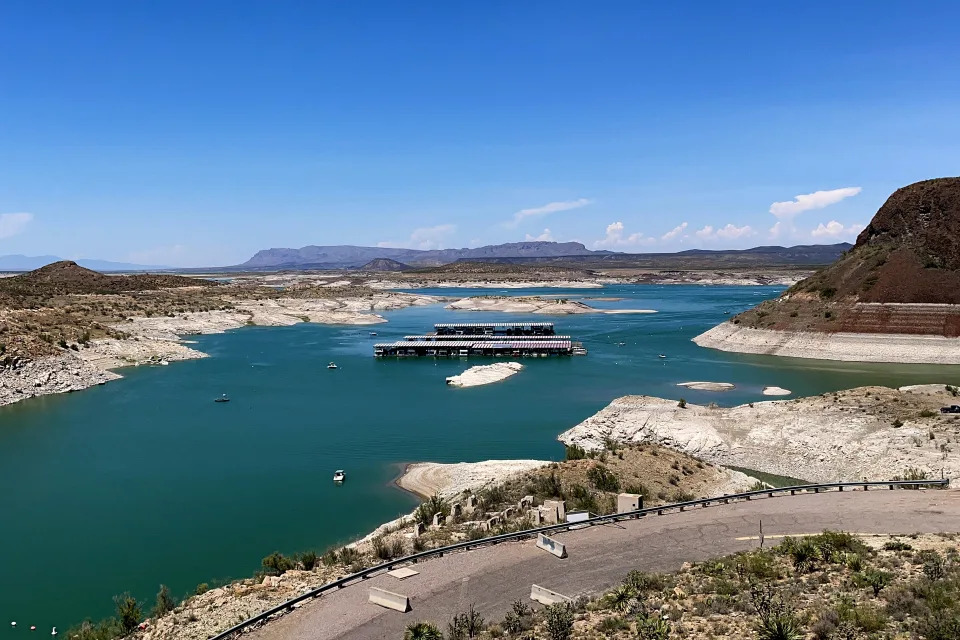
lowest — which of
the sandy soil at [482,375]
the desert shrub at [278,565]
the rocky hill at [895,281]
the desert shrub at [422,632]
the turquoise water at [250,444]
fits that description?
the turquoise water at [250,444]

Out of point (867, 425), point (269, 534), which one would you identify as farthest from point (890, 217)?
point (269, 534)

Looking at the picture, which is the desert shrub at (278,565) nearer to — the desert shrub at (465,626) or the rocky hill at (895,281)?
the desert shrub at (465,626)

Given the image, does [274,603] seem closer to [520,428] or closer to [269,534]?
[269,534]

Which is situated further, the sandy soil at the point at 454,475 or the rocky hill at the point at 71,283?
the rocky hill at the point at 71,283

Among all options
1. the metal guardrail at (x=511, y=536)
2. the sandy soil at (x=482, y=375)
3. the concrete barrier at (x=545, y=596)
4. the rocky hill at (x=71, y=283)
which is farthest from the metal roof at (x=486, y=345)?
the concrete barrier at (x=545, y=596)

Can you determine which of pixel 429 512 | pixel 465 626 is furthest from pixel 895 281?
pixel 465 626
